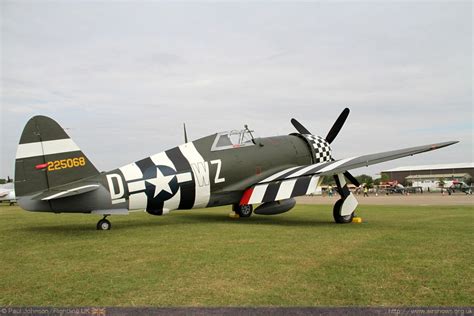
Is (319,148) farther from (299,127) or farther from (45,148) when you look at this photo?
(45,148)

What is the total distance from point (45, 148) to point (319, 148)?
330 inches

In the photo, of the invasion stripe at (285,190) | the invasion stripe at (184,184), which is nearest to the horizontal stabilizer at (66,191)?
the invasion stripe at (184,184)

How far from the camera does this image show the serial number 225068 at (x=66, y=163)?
9252 millimetres

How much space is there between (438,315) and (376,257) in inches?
106

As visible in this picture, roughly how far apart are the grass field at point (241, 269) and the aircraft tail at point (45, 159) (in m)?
1.22

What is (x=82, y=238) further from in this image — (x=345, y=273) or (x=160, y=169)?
(x=345, y=273)

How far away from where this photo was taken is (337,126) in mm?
14477

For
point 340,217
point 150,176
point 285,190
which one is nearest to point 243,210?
point 285,190

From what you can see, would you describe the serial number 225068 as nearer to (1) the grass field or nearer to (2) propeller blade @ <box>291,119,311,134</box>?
(1) the grass field

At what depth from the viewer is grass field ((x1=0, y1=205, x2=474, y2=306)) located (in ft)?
→ 13.5

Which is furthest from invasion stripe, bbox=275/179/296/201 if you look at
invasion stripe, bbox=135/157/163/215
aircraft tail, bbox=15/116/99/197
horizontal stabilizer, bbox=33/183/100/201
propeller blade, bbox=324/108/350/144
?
aircraft tail, bbox=15/116/99/197

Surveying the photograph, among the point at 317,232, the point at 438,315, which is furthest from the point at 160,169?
the point at 438,315

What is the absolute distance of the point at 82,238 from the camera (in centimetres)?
857

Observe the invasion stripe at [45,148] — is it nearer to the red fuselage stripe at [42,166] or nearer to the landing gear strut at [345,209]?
the red fuselage stripe at [42,166]
